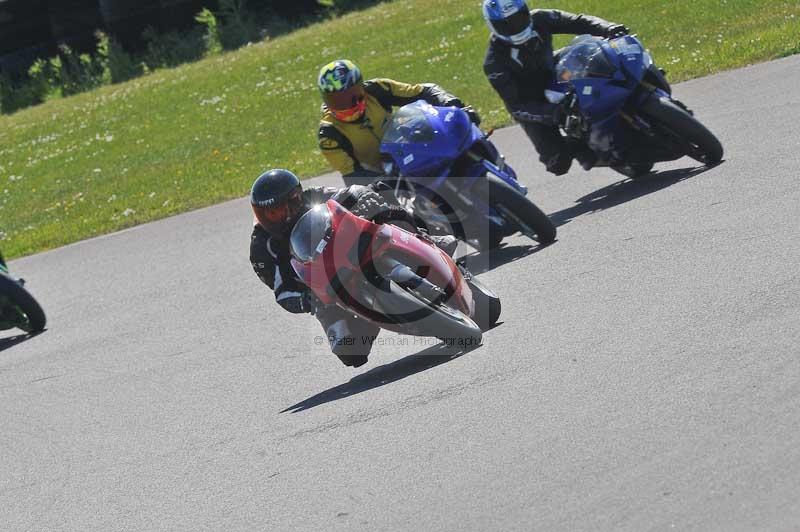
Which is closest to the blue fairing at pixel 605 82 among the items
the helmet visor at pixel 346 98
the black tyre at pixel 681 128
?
the black tyre at pixel 681 128

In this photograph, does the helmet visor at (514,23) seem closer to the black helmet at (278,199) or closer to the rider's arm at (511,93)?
the rider's arm at (511,93)

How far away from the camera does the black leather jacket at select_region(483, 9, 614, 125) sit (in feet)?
35.7

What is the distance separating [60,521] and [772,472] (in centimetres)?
350

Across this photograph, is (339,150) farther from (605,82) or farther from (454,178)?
(605,82)

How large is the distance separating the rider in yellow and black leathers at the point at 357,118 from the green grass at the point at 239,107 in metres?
5.50

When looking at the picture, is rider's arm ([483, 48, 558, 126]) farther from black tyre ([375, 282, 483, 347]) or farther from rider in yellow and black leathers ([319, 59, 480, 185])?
black tyre ([375, 282, 483, 347])

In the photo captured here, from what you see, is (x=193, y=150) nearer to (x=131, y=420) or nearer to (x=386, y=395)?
(x=131, y=420)

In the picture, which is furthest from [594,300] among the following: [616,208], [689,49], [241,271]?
[689,49]

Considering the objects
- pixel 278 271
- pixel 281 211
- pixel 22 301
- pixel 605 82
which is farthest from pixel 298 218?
pixel 22 301

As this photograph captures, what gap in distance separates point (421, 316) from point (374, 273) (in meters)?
0.34

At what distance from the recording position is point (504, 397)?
20.5ft

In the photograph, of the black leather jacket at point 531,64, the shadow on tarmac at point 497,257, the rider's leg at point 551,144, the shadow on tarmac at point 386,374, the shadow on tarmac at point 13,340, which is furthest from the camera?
the shadow on tarmac at point 13,340

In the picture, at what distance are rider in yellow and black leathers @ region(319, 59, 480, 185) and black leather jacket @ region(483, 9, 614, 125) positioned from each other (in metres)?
0.82

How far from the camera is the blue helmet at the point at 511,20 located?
1077cm
